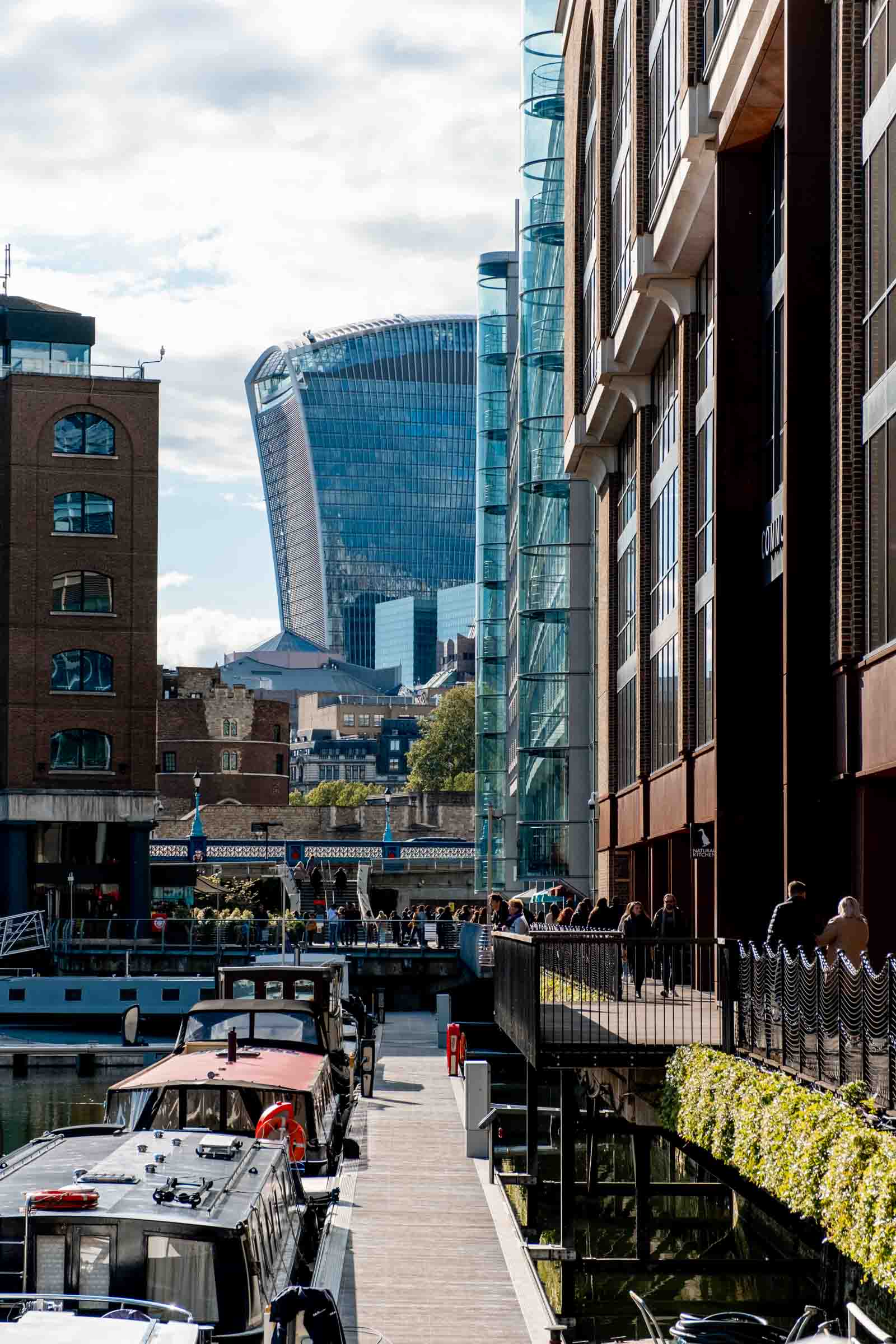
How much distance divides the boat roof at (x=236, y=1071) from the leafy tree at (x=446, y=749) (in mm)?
159406

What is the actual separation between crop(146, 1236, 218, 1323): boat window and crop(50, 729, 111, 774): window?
57.9 meters

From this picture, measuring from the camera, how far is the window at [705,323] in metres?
36.2

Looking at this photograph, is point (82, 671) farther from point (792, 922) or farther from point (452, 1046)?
point (792, 922)

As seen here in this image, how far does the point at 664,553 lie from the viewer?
42.6 metres

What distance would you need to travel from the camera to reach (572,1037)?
74.8 ft

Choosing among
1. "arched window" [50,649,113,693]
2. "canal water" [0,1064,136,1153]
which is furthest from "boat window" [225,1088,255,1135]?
"arched window" [50,649,113,693]

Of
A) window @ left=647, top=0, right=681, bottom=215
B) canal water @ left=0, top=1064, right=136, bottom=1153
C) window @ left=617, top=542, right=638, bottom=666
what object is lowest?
canal water @ left=0, top=1064, right=136, bottom=1153

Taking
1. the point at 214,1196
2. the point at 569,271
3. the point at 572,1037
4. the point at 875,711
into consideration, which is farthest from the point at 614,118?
the point at 214,1196

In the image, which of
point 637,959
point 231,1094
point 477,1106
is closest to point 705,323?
point 477,1106

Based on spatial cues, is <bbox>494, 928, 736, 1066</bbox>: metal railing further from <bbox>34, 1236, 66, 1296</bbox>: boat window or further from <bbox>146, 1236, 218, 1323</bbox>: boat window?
<bbox>34, 1236, 66, 1296</bbox>: boat window

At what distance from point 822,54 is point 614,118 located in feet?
72.2

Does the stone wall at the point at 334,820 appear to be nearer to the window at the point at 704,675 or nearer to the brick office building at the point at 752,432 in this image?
the brick office building at the point at 752,432

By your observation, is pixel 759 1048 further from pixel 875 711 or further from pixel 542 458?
pixel 542 458

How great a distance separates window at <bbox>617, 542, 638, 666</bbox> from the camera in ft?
158
